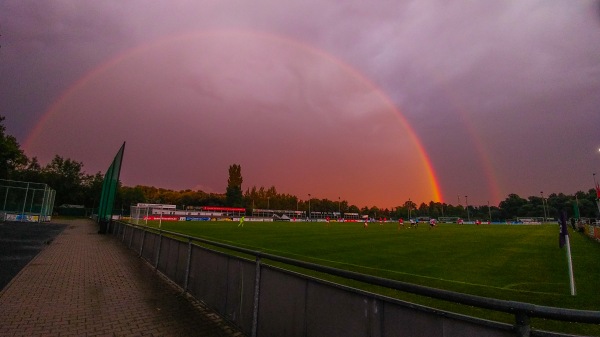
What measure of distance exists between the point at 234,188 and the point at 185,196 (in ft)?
97.5

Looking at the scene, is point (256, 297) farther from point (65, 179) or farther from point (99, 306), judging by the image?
point (65, 179)

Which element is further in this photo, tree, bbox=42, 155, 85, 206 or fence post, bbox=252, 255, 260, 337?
tree, bbox=42, 155, 85, 206

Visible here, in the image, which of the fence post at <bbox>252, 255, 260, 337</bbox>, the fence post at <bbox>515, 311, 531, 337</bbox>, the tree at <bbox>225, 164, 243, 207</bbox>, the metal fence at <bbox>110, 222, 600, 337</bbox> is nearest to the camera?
the fence post at <bbox>515, 311, 531, 337</bbox>

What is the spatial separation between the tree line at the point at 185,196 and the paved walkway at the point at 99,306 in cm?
5200

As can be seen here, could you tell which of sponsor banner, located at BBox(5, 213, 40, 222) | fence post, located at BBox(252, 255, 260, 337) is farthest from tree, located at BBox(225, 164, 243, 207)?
fence post, located at BBox(252, 255, 260, 337)

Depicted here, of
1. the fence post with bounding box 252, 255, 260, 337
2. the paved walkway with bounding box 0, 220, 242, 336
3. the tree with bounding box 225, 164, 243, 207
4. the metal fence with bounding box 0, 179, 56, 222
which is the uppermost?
the tree with bounding box 225, 164, 243, 207

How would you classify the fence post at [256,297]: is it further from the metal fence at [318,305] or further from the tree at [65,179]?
the tree at [65,179]

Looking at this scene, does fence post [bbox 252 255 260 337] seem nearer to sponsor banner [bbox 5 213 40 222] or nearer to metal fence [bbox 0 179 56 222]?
metal fence [bbox 0 179 56 222]

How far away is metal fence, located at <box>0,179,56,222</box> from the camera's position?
35219 mm

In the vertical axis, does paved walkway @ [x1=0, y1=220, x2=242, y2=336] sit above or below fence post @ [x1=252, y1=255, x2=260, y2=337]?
below

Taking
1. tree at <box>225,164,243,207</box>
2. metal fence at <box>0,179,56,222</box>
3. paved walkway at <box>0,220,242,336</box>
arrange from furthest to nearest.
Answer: tree at <box>225,164,243,207</box> < metal fence at <box>0,179,56,222</box> < paved walkway at <box>0,220,242,336</box>

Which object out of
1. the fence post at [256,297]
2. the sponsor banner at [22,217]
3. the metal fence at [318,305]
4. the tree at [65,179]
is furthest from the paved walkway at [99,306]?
the tree at [65,179]

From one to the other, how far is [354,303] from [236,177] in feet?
467

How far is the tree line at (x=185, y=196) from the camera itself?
3391 inches
